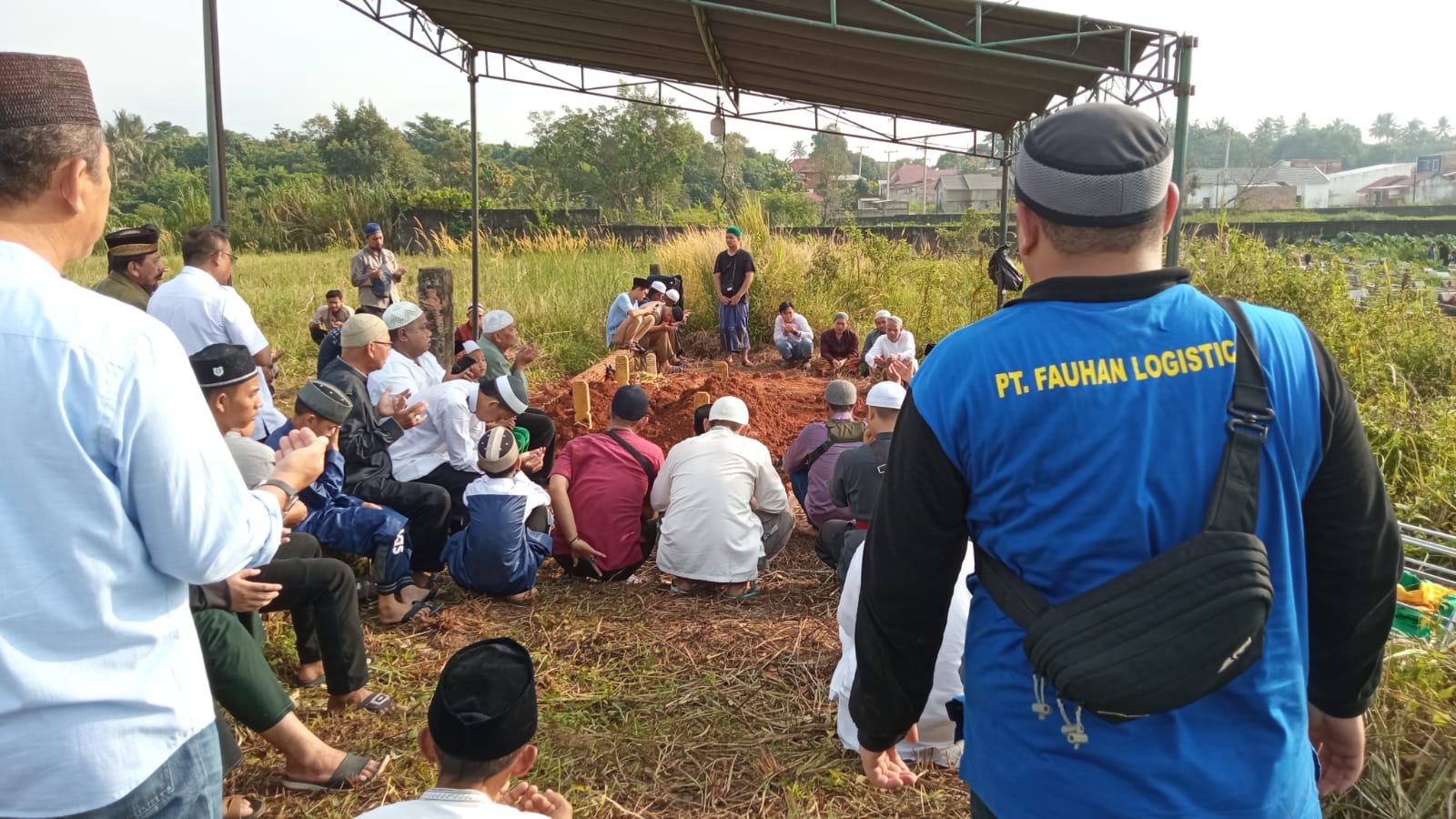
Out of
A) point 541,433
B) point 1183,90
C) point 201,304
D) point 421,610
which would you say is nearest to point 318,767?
point 421,610

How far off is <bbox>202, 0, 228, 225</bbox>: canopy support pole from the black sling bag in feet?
20.4

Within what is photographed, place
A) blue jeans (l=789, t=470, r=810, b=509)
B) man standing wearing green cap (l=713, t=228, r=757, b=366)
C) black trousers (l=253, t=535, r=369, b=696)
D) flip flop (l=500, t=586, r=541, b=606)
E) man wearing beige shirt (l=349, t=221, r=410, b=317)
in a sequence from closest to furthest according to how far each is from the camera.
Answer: black trousers (l=253, t=535, r=369, b=696) → flip flop (l=500, t=586, r=541, b=606) → blue jeans (l=789, t=470, r=810, b=509) → man wearing beige shirt (l=349, t=221, r=410, b=317) → man standing wearing green cap (l=713, t=228, r=757, b=366)

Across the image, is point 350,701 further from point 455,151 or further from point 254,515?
point 455,151

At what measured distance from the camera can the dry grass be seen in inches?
122

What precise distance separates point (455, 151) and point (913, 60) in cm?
4398

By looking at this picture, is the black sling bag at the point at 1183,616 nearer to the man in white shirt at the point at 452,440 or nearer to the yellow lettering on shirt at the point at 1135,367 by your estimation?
the yellow lettering on shirt at the point at 1135,367

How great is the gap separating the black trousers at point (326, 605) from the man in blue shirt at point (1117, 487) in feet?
8.43

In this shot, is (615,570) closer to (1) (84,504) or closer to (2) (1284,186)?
(1) (84,504)

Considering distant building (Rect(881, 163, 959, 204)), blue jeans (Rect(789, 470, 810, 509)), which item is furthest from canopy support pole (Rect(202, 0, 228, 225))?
distant building (Rect(881, 163, 959, 204))

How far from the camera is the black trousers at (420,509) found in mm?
4629

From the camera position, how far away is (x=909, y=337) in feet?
36.0

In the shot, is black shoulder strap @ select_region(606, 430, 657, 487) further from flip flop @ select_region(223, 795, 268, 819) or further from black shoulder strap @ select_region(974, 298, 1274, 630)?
black shoulder strap @ select_region(974, 298, 1274, 630)

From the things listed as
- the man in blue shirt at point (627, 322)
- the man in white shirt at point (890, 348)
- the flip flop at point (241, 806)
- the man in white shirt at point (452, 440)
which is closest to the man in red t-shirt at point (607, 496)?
the man in white shirt at point (452, 440)

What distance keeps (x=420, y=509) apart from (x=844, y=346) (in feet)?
26.2
